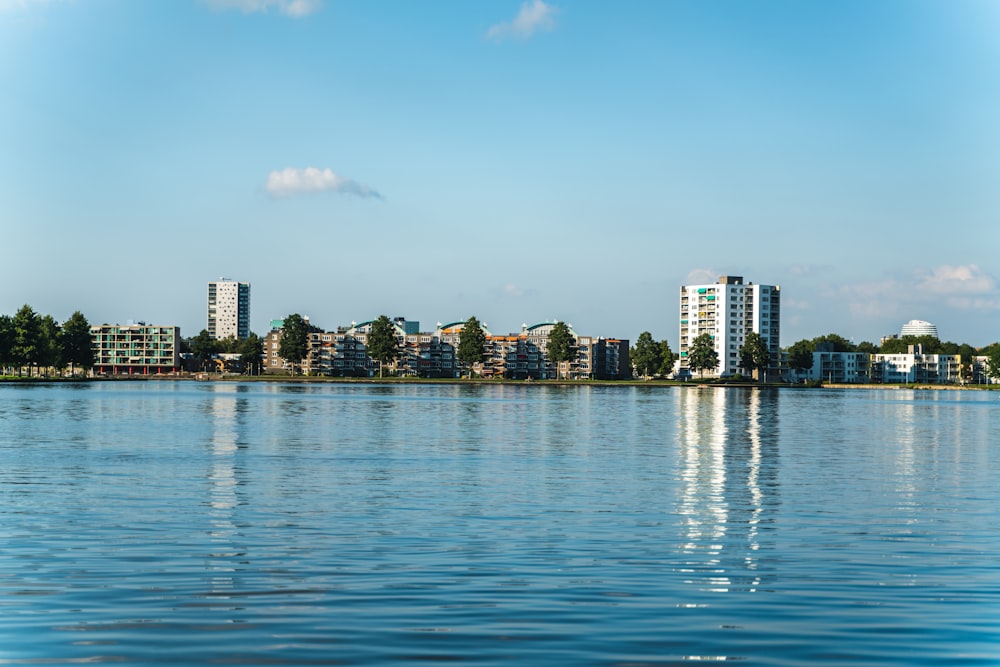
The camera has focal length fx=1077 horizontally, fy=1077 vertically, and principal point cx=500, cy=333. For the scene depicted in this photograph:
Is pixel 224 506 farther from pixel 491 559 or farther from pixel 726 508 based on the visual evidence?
pixel 726 508

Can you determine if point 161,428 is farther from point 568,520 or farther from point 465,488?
point 568,520

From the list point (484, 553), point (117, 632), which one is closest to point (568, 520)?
point (484, 553)

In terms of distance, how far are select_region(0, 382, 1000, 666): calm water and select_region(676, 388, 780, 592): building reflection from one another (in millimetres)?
142

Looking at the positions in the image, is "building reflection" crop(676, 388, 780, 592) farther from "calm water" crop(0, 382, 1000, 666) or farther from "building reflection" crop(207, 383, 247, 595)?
"building reflection" crop(207, 383, 247, 595)

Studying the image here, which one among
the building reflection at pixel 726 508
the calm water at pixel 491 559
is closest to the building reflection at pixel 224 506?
the calm water at pixel 491 559

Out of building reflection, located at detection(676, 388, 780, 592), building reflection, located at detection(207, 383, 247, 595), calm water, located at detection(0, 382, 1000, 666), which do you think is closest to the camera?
calm water, located at detection(0, 382, 1000, 666)

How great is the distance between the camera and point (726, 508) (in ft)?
106

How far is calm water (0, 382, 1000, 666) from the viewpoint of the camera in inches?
600

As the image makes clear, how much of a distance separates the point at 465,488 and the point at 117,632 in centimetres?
2124

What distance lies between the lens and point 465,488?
36.3 meters

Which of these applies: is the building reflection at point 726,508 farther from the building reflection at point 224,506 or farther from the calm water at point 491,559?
the building reflection at point 224,506

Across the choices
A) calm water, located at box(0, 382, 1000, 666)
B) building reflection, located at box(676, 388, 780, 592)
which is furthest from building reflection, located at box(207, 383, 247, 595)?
building reflection, located at box(676, 388, 780, 592)

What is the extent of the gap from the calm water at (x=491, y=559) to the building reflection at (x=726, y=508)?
0.14 meters

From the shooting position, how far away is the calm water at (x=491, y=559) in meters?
15.2
